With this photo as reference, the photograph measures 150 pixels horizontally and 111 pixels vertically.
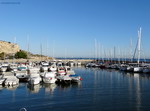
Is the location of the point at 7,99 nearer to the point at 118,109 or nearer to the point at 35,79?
the point at 35,79

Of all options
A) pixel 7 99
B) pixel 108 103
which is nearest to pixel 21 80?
pixel 7 99

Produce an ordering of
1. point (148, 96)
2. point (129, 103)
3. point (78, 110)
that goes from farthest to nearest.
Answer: point (148, 96) → point (129, 103) → point (78, 110)

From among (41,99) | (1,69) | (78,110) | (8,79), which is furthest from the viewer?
(1,69)

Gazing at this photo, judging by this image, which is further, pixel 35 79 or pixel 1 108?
pixel 35 79

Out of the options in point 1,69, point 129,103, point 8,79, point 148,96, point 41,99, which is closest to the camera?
point 129,103

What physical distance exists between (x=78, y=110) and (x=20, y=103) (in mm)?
6952

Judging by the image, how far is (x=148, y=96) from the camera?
81.7 ft

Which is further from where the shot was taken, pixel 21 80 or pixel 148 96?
pixel 21 80

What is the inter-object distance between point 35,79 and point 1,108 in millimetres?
14017

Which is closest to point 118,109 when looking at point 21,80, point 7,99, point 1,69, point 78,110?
point 78,110

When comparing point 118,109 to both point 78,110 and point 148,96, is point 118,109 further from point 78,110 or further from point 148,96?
point 148,96

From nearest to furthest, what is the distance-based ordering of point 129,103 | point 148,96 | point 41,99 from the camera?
point 129,103
point 41,99
point 148,96

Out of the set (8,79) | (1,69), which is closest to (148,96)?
(8,79)

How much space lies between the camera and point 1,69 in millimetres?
A: 58875
